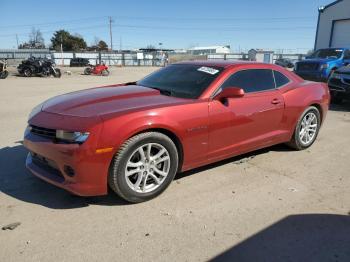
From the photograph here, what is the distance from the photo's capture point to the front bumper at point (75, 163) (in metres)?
3.37

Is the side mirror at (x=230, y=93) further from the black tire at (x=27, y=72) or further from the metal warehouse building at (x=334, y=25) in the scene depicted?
the metal warehouse building at (x=334, y=25)

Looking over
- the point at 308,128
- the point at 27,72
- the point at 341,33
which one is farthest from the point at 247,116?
the point at 341,33

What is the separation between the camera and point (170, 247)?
3008 millimetres

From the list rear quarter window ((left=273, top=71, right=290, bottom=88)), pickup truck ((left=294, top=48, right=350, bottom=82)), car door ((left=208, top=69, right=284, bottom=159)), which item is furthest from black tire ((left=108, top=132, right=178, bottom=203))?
pickup truck ((left=294, top=48, right=350, bottom=82))

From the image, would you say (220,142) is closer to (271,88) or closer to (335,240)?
(271,88)

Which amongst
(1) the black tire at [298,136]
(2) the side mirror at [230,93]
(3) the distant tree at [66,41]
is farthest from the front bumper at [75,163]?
(3) the distant tree at [66,41]

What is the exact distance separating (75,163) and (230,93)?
2.00m

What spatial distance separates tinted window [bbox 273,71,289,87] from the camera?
17.3 feet

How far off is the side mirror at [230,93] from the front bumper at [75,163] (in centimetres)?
160

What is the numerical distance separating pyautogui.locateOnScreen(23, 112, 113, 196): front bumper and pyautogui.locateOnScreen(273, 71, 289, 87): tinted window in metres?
3.01

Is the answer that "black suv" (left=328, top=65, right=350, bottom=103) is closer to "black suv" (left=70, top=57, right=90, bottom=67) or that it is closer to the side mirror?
the side mirror

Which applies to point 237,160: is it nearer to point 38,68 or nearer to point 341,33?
point 38,68

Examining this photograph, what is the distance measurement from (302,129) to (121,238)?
3756 mm

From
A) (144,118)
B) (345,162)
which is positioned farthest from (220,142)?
(345,162)
